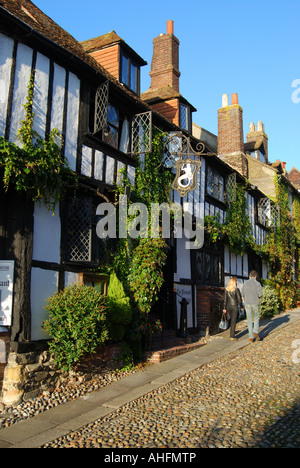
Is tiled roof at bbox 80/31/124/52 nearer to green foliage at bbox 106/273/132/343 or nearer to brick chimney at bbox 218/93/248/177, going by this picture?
green foliage at bbox 106/273/132/343

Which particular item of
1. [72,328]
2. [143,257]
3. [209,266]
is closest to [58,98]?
[143,257]

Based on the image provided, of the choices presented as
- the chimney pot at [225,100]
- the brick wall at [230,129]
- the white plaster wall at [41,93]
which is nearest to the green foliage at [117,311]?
the white plaster wall at [41,93]

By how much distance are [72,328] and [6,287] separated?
46.8 inches

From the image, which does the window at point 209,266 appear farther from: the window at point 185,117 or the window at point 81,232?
the window at point 81,232

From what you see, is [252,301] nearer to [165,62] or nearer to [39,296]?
[39,296]


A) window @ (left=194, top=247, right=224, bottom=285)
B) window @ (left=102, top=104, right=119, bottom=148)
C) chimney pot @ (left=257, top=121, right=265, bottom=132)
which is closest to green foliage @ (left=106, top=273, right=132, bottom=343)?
window @ (left=102, top=104, right=119, bottom=148)

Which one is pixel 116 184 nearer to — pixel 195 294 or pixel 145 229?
pixel 145 229

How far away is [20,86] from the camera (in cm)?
661

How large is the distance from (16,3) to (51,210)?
496 cm

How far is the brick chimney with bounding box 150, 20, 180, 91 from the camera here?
13.6 m

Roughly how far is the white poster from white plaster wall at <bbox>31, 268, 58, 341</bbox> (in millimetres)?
377

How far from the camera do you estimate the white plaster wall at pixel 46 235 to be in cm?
658

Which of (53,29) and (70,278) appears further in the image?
(53,29)

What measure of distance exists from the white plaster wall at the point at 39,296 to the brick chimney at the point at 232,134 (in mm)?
12859
